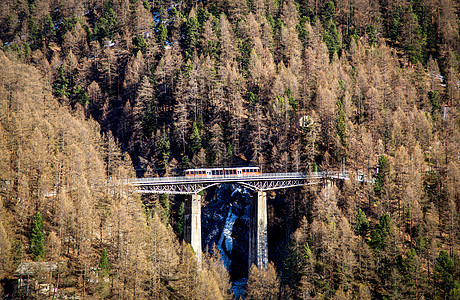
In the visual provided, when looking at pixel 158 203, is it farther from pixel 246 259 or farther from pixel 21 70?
pixel 21 70

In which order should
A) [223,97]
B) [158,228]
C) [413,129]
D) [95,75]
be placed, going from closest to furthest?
[158,228] < [413,129] < [223,97] < [95,75]

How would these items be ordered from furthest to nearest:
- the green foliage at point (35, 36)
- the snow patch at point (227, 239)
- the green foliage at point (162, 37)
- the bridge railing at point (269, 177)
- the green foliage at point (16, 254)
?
the green foliage at point (35, 36) → the green foliage at point (162, 37) → the snow patch at point (227, 239) → the bridge railing at point (269, 177) → the green foliage at point (16, 254)

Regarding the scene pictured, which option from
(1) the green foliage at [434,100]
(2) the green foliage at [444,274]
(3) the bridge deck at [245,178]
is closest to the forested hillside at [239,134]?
(2) the green foliage at [444,274]

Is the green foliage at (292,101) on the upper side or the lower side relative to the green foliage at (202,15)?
lower

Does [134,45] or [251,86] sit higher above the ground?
[134,45]

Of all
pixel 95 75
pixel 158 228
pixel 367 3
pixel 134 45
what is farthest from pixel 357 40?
pixel 158 228

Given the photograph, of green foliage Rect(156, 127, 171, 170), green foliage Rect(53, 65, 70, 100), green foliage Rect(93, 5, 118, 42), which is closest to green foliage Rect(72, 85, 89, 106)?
green foliage Rect(53, 65, 70, 100)

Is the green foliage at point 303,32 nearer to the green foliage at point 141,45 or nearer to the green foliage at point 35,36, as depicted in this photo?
the green foliage at point 141,45
